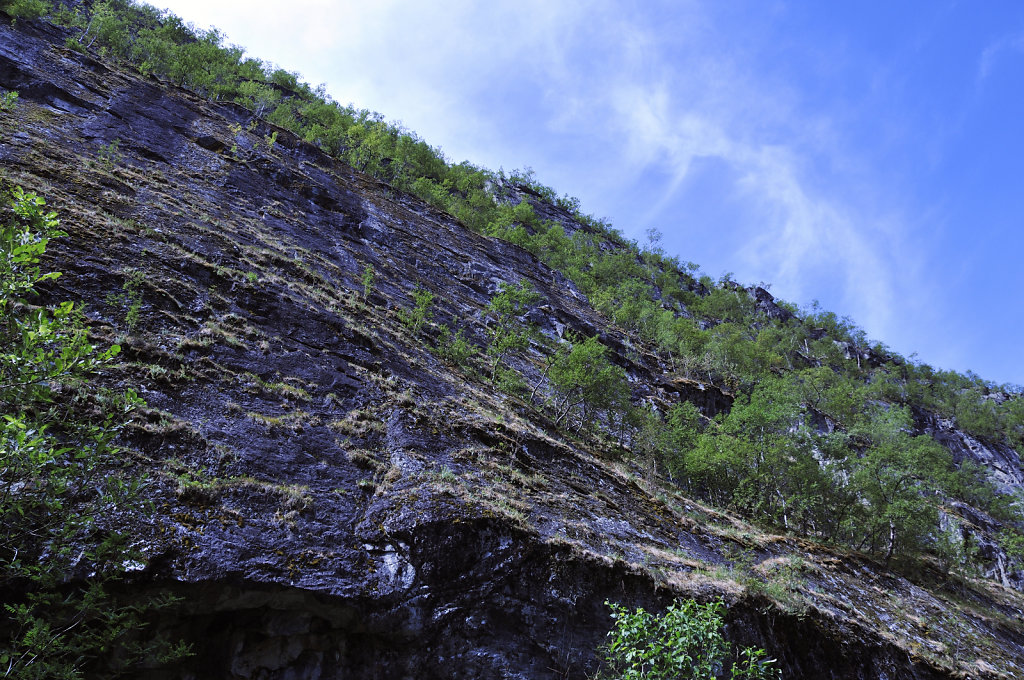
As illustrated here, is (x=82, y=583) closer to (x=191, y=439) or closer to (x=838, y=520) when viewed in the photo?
(x=191, y=439)

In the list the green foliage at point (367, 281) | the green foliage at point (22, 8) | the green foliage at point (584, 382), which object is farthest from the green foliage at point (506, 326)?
the green foliage at point (22, 8)

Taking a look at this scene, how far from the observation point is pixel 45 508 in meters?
5.54

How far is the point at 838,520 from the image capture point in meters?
24.8

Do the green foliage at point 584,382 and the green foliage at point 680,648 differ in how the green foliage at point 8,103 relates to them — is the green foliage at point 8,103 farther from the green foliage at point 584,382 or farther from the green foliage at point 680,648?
the green foliage at point 680,648

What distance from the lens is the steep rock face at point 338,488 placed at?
780 centimetres

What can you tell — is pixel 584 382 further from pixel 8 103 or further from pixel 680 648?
pixel 8 103

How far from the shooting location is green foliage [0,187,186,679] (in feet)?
14.8

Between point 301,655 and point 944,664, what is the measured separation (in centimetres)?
1720

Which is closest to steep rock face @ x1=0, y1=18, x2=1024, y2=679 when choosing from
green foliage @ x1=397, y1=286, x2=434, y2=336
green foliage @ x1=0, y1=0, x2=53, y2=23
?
green foliage @ x1=397, y1=286, x2=434, y2=336

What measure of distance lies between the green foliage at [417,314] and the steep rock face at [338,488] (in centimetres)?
58

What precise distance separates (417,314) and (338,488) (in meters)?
13.1

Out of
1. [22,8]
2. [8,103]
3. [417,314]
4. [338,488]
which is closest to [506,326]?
[417,314]

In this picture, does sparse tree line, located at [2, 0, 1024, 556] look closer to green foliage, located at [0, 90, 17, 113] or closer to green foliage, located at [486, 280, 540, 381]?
green foliage, located at [486, 280, 540, 381]

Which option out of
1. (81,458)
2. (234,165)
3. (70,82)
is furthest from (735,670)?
(70,82)
